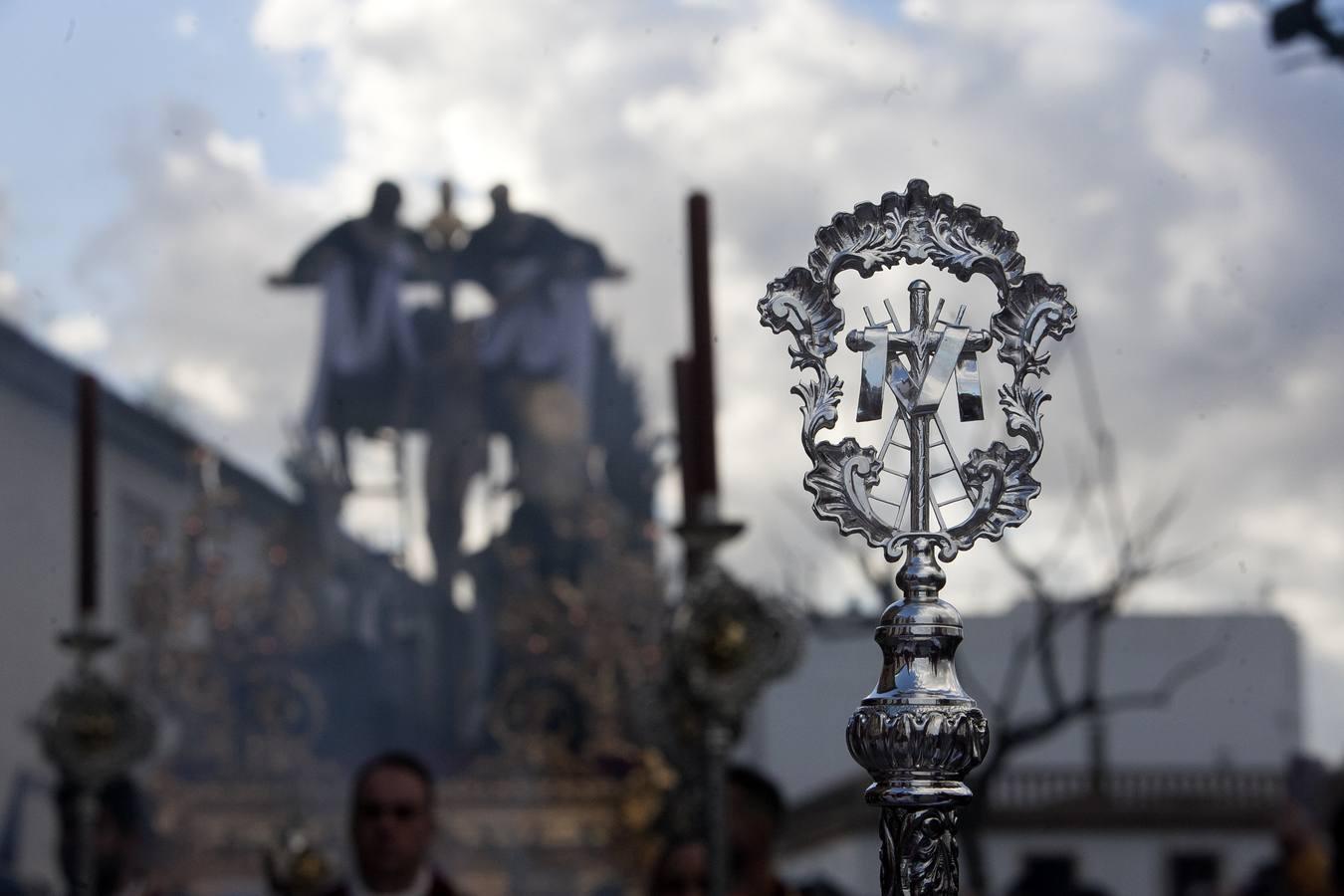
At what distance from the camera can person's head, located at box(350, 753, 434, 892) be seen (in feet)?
14.9

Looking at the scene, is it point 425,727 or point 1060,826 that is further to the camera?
point 1060,826

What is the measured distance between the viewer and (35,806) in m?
8.05

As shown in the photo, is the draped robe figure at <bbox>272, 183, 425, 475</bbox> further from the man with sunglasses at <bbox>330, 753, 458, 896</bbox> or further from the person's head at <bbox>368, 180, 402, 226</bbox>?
the man with sunglasses at <bbox>330, 753, 458, 896</bbox>

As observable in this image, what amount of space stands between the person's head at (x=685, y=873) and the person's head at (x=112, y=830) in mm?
2195

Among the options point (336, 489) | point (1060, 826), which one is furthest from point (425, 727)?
point (1060, 826)

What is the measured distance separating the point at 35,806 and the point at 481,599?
193cm

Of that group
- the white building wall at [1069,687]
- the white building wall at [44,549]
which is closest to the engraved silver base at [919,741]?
the white building wall at [44,549]

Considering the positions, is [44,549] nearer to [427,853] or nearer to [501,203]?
[501,203]

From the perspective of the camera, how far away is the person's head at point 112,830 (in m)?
6.55

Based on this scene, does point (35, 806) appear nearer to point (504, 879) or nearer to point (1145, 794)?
point (504, 879)

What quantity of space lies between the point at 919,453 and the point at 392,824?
3135 mm

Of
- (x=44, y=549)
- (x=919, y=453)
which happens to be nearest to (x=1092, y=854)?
(x=44, y=549)

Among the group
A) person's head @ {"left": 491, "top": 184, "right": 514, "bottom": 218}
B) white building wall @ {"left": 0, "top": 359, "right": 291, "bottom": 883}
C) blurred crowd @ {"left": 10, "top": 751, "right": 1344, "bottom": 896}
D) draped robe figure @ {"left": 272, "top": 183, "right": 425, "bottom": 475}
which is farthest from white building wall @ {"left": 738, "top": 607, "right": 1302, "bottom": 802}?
blurred crowd @ {"left": 10, "top": 751, "right": 1344, "bottom": 896}

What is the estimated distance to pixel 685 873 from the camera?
4648 millimetres
